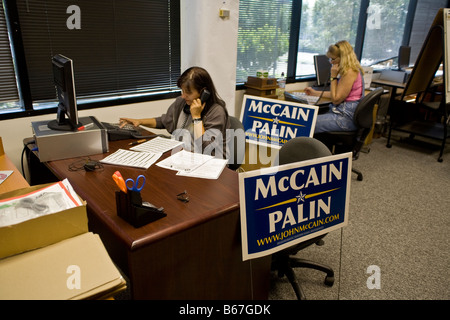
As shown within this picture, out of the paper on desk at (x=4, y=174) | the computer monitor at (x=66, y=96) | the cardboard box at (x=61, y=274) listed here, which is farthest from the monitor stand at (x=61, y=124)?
the cardboard box at (x=61, y=274)

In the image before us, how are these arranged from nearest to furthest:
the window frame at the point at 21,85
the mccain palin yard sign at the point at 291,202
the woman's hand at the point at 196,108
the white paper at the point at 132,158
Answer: the mccain palin yard sign at the point at 291,202, the white paper at the point at 132,158, the woman's hand at the point at 196,108, the window frame at the point at 21,85

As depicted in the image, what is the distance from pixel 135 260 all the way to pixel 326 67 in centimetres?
341

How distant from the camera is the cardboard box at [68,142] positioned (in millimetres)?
1775

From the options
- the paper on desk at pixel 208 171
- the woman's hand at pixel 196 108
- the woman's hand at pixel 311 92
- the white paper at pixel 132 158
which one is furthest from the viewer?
the woman's hand at pixel 311 92

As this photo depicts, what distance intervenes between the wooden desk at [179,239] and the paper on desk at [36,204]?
→ 0.14 meters

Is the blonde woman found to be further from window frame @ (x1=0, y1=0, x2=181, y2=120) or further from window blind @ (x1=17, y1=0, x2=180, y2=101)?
window frame @ (x1=0, y1=0, x2=181, y2=120)

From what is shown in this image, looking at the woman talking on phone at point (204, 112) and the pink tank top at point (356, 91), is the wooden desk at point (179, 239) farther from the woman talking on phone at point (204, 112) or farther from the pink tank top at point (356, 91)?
the pink tank top at point (356, 91)

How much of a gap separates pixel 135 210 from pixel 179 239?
0.64 ft

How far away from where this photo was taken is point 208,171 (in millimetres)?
1697

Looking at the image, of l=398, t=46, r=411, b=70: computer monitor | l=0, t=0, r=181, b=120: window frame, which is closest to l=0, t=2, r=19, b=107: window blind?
l=0, t=0, r=181, b=120: window frame

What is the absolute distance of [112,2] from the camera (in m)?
2.65

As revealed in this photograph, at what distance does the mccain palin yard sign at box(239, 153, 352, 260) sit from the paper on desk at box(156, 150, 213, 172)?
0.52 m

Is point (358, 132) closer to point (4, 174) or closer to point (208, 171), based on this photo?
point (208, 171)

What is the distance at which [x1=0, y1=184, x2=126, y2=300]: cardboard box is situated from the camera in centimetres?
94
